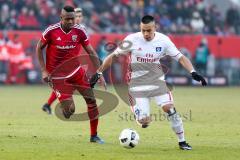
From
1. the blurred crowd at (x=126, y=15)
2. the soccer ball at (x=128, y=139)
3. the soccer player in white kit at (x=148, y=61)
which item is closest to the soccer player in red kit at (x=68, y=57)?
the soccer player in white kit at (x=148, y=61)

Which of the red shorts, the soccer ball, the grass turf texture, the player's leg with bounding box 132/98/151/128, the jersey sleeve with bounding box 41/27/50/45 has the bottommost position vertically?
the grass turf texture

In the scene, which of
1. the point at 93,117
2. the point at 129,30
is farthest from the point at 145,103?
the point at 129,30

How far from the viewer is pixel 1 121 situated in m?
18.2

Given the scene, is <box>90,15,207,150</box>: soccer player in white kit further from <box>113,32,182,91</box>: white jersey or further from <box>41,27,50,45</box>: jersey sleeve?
<box>41,27,50,45</box>: jersey sleeve

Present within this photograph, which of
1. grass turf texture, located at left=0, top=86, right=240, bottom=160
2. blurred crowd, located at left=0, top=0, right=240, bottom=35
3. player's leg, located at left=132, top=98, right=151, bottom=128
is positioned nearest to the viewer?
grass turf texture, located at left=0, top=86, right=240, bottom=160

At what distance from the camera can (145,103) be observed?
13.4m

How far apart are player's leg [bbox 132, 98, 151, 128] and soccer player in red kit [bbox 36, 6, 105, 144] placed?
108cm

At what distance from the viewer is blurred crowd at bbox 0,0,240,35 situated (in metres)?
37.0

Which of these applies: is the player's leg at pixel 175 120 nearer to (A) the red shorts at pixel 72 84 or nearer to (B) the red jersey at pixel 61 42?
(A) the red shorts at pixel 72 84

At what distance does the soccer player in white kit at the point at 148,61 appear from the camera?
42.3 ft

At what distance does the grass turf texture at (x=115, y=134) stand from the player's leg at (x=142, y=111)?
477mm

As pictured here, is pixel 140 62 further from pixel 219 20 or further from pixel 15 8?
pixel 219 20

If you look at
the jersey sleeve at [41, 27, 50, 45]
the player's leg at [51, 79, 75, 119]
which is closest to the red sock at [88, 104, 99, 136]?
the player's leg at [51, 79, 75, 119]

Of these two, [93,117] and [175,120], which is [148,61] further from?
[93,117]
